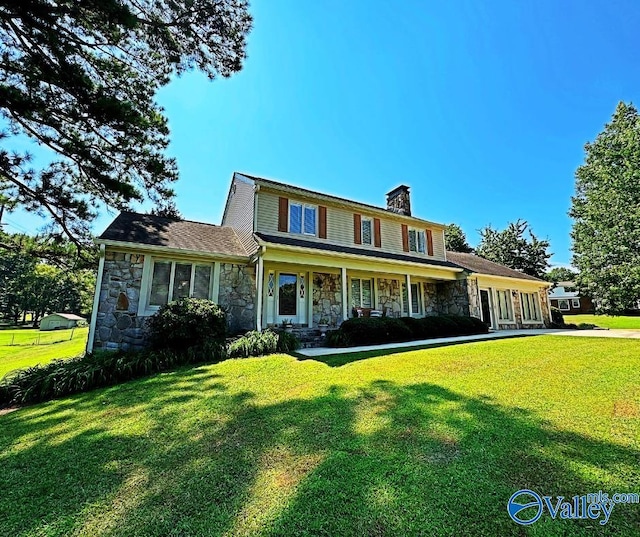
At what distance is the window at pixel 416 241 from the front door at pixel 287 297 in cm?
632

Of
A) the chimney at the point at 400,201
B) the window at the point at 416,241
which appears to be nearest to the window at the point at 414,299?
the window at the point at 416,241

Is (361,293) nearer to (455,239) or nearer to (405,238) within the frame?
(405,238)

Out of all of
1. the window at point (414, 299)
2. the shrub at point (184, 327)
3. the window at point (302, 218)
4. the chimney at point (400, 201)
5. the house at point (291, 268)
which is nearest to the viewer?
the shrub at point (184, 327)

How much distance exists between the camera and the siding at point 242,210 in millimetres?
11239

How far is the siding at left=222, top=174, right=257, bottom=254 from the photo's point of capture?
36.9 ft

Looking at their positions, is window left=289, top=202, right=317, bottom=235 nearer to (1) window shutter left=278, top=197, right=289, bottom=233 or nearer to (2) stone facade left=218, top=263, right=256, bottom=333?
(1) window shutter left=278, top=197, right=289, bottom=233

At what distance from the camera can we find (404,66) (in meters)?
10.2

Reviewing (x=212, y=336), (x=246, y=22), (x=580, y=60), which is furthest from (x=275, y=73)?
(x=580, y=60)

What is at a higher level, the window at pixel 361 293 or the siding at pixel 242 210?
the siding at pixel 242 210

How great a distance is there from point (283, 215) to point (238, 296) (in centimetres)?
359

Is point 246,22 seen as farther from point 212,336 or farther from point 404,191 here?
point 404,191

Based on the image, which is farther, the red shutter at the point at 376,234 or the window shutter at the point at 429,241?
the window shutter at the point at 429,241

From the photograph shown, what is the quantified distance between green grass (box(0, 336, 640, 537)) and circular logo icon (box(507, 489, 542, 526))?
57 millimetres

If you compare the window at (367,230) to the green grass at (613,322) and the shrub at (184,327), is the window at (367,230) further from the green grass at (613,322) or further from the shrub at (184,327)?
the green grass at (613,322)
